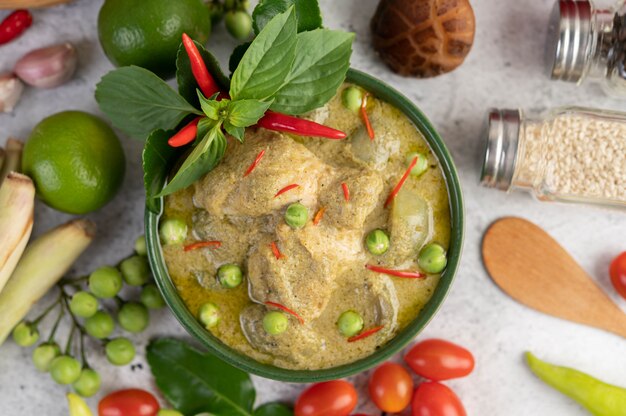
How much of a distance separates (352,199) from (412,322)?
14.2 inches

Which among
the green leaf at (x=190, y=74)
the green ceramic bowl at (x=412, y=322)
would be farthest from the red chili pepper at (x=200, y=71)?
the green ceramic bowl at (x=412, y=322)

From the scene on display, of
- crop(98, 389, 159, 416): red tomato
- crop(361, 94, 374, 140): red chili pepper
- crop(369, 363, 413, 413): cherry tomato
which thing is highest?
crop(361, 94, 374, 140): red chili pepper

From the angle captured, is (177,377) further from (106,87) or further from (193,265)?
(106,87)

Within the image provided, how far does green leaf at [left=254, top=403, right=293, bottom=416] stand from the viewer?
2088 mm

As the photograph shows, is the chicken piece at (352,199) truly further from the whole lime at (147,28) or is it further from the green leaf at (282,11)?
the whole lime at (147,28)

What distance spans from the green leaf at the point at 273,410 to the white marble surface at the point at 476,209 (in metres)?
0.04

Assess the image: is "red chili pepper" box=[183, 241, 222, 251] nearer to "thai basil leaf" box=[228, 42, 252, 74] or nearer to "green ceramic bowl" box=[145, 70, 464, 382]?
"green ceramic bowl" box=[145, 70, 464, 382]

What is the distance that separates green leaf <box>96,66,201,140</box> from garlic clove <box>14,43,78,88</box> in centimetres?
38

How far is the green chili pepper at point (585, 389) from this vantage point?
2.02 m

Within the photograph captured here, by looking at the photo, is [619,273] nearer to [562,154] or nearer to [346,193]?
[562,154]

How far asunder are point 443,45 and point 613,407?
1.11m

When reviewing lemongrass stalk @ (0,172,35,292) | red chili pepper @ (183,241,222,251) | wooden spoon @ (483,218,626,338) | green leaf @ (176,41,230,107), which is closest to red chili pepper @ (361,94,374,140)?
green leaf @ (176,41,230,107)

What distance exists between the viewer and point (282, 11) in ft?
5.48

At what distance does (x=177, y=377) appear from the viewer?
207 centimetres
